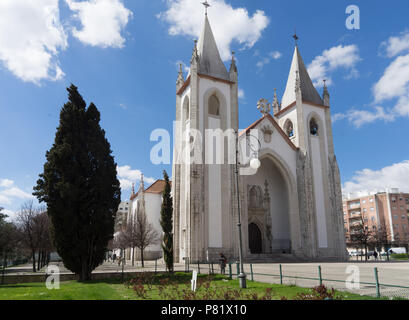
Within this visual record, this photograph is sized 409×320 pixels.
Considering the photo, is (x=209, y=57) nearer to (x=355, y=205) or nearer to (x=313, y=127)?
(x=313, y=127)

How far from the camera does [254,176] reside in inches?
1374

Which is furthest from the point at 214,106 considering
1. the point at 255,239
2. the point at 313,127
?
the point at 255,239

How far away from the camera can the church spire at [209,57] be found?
1294 inches

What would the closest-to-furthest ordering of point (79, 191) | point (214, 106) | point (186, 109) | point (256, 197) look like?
point (79, 191) → point (186, 109) → point (256, 197) → point (214, 106)

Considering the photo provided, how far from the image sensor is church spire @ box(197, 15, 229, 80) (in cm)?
3288

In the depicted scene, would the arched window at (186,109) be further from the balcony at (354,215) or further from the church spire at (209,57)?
the balcony at (354,215)

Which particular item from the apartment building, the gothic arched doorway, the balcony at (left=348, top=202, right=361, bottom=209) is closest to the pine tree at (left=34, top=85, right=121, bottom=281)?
the gothic arched doorway

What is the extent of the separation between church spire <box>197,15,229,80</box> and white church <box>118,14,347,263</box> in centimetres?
12

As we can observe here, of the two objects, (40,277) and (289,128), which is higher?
(289,128)

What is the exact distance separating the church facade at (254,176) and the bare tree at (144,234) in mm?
7848

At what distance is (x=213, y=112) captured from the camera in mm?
34625

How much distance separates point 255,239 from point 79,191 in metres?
21.3
